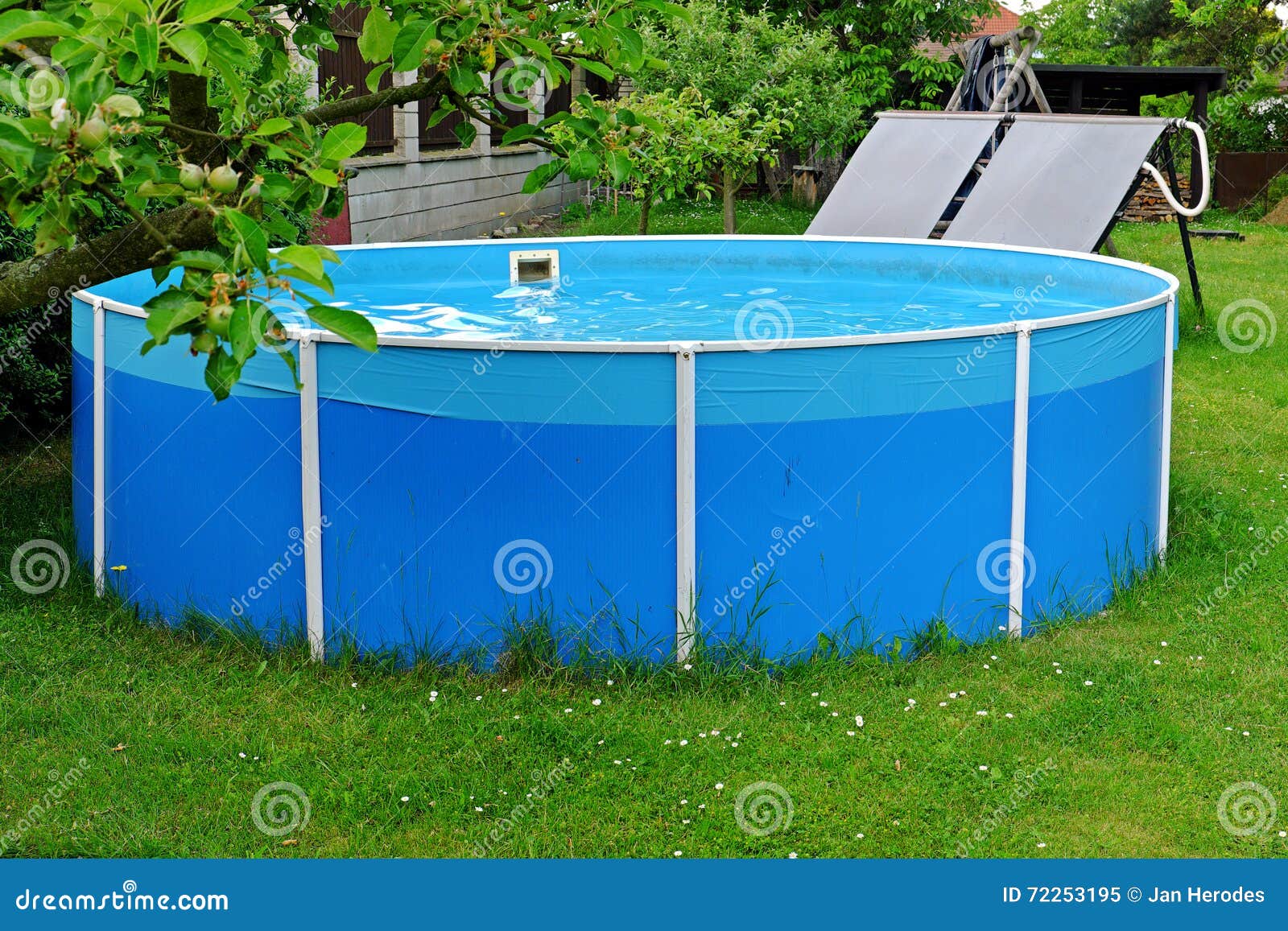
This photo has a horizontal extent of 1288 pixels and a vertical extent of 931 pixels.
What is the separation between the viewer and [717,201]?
25.9 m

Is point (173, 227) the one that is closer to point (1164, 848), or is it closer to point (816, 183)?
point (1164, 848)

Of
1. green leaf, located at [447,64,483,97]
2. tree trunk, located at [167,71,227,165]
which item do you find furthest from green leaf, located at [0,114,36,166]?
green leaf, located at [447,64,483,97]

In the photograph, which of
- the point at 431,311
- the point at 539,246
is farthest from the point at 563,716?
the point at 539,246

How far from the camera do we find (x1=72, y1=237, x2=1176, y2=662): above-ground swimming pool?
5711 millimetres

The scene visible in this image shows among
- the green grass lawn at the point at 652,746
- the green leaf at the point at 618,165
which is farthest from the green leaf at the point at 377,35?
the green grass lawn at the point at 652,746

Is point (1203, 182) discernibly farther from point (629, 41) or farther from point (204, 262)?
point (204, 262)

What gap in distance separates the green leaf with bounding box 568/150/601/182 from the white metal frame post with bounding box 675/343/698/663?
4.89 ft

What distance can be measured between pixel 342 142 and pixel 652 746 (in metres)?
2.75

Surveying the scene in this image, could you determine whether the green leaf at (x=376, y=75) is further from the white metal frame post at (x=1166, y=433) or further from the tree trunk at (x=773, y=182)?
the tree trunk at (x=773, y=182)

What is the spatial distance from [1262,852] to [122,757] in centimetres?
391

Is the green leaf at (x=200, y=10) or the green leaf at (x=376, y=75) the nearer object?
the green leaf at (x=200, y=10)

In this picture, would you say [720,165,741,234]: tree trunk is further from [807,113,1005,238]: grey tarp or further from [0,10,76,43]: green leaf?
[0,10,76,43]: green leaf

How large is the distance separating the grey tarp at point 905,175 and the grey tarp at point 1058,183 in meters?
0.28

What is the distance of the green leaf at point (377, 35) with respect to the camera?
415 centimetres
